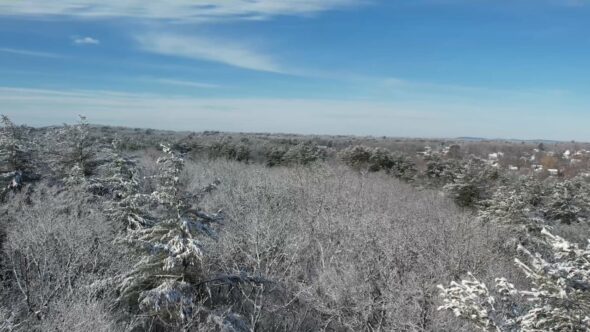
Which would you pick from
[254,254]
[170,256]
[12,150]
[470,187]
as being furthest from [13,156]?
[470,187]

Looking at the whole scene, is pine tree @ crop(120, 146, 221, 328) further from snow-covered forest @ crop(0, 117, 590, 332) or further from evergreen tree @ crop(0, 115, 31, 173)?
evergreen tree @ crop(0, 115, 31, 173)

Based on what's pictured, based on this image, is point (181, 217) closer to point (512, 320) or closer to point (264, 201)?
point (512, 320)

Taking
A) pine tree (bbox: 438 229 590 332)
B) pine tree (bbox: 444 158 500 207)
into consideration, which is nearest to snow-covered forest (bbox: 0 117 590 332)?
pine tree (bbox: 438 229 590 332)

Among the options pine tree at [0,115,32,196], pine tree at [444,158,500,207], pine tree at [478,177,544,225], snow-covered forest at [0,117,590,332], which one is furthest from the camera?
pine tree at [444,158,500,207]

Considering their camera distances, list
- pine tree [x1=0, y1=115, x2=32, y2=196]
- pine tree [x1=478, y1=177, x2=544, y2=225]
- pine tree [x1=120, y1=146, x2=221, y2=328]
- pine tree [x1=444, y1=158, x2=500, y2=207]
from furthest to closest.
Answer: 1. pine tree [x1=444, y1=158, x2=500, y2=207]
2. pine tree [x1=478, y1=177, x2=544, y2=225]
3. pine tree [x1=0, y1=115, x2=32, y2=196]
4. pine tree [x1=120, y1=146, x2=221, y2=328]

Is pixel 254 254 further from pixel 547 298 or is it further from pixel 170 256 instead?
pixel 547 298

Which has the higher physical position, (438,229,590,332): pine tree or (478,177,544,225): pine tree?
(438,229,590,332): pine tree

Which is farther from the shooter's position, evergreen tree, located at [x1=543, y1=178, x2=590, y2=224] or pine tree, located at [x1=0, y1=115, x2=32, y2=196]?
evergreen tree, located at [x1=543, y1=178, x2=590, y2=224]

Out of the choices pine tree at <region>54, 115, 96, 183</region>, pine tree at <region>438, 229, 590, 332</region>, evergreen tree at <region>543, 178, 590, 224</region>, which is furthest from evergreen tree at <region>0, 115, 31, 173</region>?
evergreen tree at <region>543, 178, 590, 224</region>
